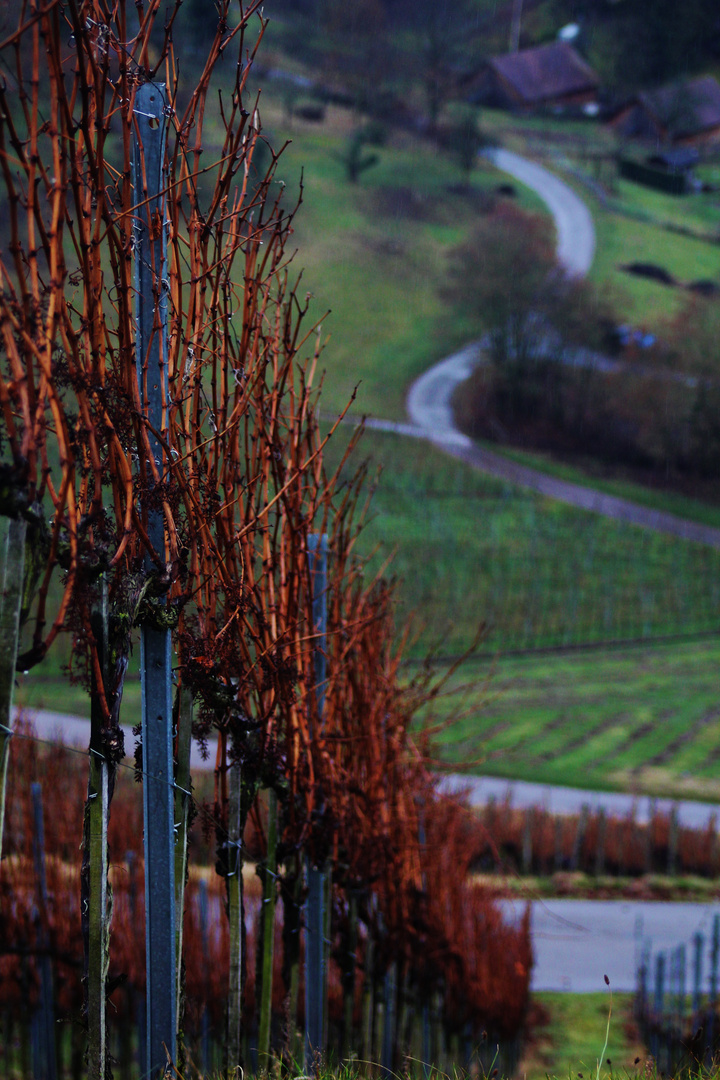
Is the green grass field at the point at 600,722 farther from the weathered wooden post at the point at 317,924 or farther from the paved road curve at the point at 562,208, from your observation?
the paved road curve at the point at 562,208

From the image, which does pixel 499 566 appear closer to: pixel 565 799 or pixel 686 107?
pixel 565 799

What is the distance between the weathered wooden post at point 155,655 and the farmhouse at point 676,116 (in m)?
70.3

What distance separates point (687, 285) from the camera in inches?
1764

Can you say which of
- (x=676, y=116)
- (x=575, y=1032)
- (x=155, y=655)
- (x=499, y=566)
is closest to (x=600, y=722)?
(x=575, y=1032)

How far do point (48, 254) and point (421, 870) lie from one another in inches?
130

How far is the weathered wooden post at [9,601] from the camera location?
5.39 ft

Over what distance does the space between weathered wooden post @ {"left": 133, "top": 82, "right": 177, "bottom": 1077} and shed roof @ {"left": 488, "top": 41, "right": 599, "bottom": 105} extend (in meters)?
73.9

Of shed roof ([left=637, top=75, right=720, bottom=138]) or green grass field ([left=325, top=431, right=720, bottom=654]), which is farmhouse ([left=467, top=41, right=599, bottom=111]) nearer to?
shed roof ([left=637, top=75, right=720, bottom=138])

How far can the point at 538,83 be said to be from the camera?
231 feet

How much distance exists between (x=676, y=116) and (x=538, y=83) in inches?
409

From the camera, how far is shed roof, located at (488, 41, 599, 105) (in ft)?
228

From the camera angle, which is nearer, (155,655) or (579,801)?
(155,655)

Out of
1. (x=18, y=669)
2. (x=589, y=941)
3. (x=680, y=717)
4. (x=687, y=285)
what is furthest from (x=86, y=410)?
(x=687, y=285)

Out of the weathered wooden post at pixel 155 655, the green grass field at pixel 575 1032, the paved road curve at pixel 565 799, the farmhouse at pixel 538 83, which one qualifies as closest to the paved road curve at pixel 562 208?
the farmhouse at pixel 538 83
